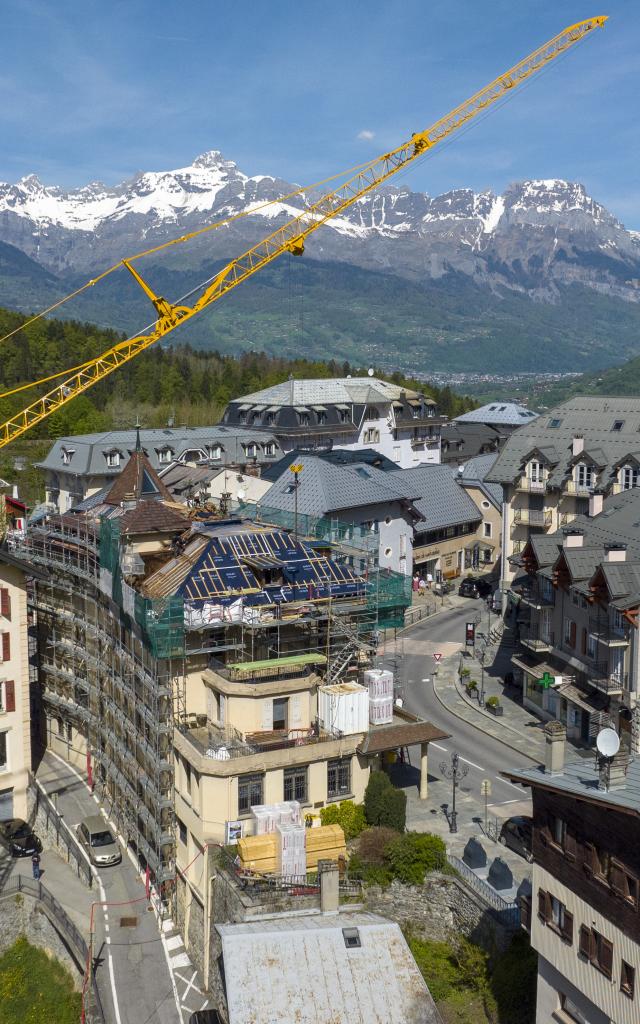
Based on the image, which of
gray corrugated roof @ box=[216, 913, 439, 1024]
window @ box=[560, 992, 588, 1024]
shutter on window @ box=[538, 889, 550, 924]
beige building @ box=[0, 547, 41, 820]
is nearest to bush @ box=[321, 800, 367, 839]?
gray corrugated roof @ box=[216, 913, 439, 1024]

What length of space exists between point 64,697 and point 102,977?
23849mm

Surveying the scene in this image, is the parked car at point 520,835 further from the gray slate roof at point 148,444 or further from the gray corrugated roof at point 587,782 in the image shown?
the gray slate roof at point 148,444

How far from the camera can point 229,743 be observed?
44656 millimetres

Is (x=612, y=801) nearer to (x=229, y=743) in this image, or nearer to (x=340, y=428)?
(x=229, y=743)

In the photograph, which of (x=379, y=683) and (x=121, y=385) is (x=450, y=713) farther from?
(x=121, y=385)

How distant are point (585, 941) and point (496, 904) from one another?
7.25 metres

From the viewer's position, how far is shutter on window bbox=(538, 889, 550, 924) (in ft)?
107

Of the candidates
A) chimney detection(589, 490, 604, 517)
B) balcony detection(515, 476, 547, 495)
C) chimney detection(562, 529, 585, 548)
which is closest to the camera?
chimney detection(562, 529, 585, 548)

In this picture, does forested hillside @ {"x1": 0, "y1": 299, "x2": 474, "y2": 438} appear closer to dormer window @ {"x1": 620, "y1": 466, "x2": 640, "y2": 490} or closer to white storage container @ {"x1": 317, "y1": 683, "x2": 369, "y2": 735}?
dormer window @ {"x1": 620, "y1": 466, "x2": 640, "y2": 490}

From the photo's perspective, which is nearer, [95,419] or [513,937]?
[513,937]

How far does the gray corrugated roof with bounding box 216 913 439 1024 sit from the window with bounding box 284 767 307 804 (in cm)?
768

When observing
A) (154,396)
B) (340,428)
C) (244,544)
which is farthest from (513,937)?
(154,396)

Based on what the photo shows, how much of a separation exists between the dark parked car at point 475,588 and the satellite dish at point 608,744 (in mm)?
66486

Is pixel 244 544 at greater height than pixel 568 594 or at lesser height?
greater
